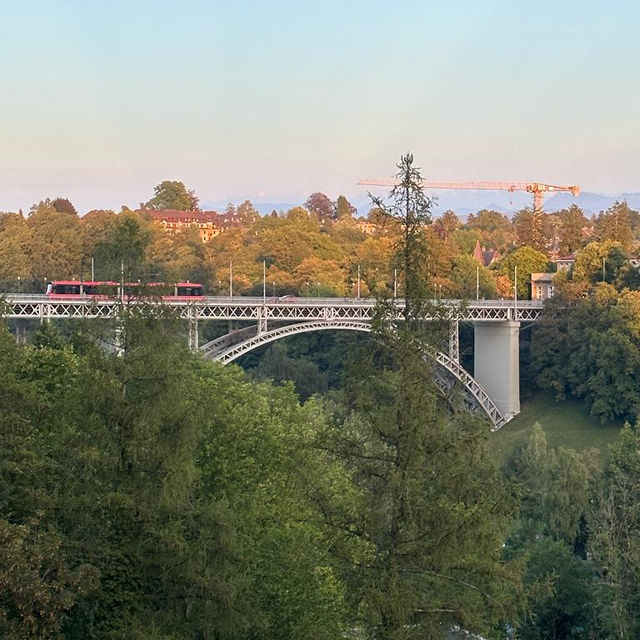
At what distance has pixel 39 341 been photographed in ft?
113

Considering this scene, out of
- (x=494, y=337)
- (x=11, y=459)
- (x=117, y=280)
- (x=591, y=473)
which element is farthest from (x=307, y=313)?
(x=11, y=459)

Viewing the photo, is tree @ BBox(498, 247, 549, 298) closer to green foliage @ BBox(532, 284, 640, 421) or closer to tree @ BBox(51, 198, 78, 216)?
green foliage @ BBox(532, 284, 640, 421)

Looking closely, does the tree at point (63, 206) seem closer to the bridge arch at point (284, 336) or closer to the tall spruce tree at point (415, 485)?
the bridge arch at point (284, 336)

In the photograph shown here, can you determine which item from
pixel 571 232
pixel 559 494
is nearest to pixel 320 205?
pixel 571 232

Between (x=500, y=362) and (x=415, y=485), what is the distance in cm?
4537

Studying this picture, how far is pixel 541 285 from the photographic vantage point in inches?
2734

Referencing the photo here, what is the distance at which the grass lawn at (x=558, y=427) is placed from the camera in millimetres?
53938

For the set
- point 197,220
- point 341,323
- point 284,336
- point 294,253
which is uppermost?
point 197,220

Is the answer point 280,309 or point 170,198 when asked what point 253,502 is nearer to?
point 280,309

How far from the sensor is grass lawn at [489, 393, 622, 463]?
53938 millimetres

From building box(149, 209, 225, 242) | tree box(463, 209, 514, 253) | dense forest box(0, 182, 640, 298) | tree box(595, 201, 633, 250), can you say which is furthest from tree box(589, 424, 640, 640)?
building box(149, 209, 225, 242)

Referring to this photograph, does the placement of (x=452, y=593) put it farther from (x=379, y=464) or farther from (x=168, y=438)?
(x=168, y=438)

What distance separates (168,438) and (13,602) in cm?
320

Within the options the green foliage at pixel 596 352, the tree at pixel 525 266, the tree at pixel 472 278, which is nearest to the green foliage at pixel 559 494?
the green foliage at pixel 596 352
